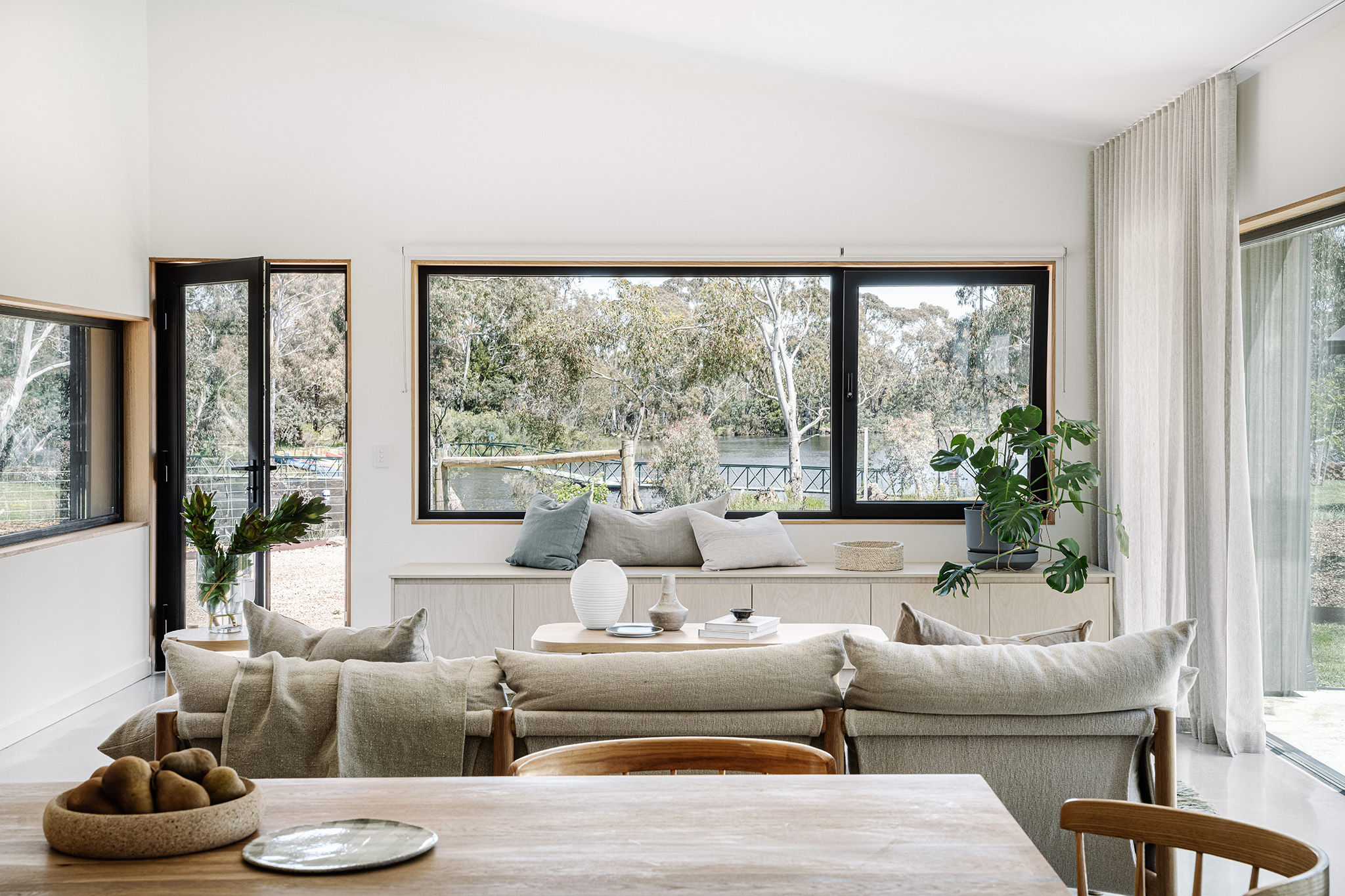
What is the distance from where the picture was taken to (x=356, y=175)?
559cm

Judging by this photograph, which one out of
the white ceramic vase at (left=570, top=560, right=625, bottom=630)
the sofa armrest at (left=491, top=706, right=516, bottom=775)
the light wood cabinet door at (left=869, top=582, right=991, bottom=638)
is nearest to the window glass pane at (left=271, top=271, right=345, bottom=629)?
the white ceramic vase at (left=570, top=560, right=625, bottom=630)

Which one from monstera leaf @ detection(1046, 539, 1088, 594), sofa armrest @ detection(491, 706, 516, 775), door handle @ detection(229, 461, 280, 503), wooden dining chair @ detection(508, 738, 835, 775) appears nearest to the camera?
wooden dining chair @ detection(508, 738, 835, 775)

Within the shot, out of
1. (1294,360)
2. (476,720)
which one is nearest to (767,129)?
(1294,360)

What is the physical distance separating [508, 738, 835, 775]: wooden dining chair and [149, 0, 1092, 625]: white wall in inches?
159

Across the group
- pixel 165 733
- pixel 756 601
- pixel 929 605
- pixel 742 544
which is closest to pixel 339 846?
pixel 165 733

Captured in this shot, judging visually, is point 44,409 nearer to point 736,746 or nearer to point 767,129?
point 767,129

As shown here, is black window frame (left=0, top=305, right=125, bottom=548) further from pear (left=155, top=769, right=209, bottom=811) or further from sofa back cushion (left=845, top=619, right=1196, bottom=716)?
sofa back cushion (left=845, top=619, right=1196, bottom=716)

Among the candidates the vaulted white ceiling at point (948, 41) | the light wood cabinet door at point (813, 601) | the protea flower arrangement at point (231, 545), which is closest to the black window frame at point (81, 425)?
the protea flower arrangement at point (231, 545)

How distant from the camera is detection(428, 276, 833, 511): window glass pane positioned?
5.73 m

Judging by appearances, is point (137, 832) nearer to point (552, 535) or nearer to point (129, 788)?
point (129, 788)

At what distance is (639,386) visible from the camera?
5750 millimetres

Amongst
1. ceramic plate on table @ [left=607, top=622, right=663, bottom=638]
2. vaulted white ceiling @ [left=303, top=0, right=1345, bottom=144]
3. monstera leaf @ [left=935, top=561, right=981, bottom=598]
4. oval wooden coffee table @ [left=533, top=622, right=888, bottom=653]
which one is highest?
vaulted white ceiling @ [left=303, top=0, right=1345, bottom=144]

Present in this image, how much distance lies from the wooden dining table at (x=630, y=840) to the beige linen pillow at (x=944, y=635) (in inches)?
41.6

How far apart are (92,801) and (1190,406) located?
4206mm
